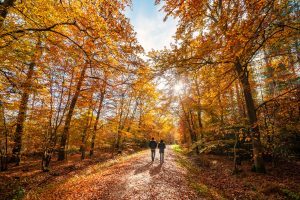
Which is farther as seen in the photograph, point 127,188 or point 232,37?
point 127,188

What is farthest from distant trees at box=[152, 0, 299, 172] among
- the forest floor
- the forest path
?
the forest path

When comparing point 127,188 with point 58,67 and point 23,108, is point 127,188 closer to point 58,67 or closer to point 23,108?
point 58,67

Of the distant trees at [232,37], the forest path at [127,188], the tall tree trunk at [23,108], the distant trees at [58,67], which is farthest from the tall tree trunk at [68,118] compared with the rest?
the distant trees at [232,37]

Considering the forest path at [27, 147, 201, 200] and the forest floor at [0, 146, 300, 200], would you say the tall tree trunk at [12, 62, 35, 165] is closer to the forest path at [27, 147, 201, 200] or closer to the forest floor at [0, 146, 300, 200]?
the forest floor at [0, 146, 300, 200]

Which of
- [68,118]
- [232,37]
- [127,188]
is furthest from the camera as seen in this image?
[68,118]

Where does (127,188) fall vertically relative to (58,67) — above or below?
below

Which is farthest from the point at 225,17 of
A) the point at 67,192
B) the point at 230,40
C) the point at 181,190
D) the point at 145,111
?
the point at 145,111

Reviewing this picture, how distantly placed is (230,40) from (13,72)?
10.0 m

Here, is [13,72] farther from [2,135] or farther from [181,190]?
[181,190]

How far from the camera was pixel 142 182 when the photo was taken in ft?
27.1

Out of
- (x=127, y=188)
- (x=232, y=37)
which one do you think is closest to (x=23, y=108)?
(x=127, y=188)

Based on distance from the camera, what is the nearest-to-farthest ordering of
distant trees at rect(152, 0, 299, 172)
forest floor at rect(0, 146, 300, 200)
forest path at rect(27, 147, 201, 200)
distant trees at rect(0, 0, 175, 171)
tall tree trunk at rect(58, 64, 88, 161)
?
distant trees at rect(152, 0, 299, 172) < distant trees at rect(0, 0, 175, 171) < forest path at rect(27, 147, 201, 200) < forest floor at rect(0, 146, 300, 200) < tall tree trunk at rect(58, 64, 88, 161)

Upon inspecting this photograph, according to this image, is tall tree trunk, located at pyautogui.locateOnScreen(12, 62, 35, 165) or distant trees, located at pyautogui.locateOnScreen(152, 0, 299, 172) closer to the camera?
distant trees, located at pyautogui.locateOnScreen(152, 0, 299, 172)

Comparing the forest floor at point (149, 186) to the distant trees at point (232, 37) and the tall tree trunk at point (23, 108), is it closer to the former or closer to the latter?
the distant trees at point (232, 37)
